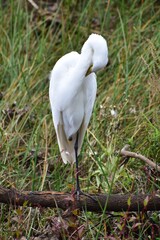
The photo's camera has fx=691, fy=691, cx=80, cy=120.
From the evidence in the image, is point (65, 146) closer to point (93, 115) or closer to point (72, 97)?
point (72, 97)

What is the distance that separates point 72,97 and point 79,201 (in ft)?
1.56

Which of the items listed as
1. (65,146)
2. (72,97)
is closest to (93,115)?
(65,146)

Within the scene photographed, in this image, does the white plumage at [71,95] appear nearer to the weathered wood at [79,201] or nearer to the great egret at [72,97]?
the great egret at [72,97]

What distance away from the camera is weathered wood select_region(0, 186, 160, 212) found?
2.61 meters

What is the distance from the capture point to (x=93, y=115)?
3.59 metres

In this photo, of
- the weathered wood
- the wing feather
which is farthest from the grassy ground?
the wing feather

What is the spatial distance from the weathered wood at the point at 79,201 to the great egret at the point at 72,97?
0.70ft

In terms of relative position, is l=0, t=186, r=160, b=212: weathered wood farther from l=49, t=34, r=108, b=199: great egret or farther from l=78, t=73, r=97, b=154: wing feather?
l=78, t=73, r=97, b=154: wing feather

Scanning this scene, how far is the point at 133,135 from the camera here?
3.31m

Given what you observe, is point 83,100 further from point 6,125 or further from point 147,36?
point 147,36

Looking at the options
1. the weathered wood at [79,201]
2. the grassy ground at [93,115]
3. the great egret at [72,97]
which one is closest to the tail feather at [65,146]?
the great egret at [72,97]

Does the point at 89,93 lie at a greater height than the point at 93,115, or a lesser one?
greater

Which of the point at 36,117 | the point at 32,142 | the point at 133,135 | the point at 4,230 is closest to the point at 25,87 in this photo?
the point at 36,117

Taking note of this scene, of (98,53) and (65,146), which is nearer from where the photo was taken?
(98,53)
